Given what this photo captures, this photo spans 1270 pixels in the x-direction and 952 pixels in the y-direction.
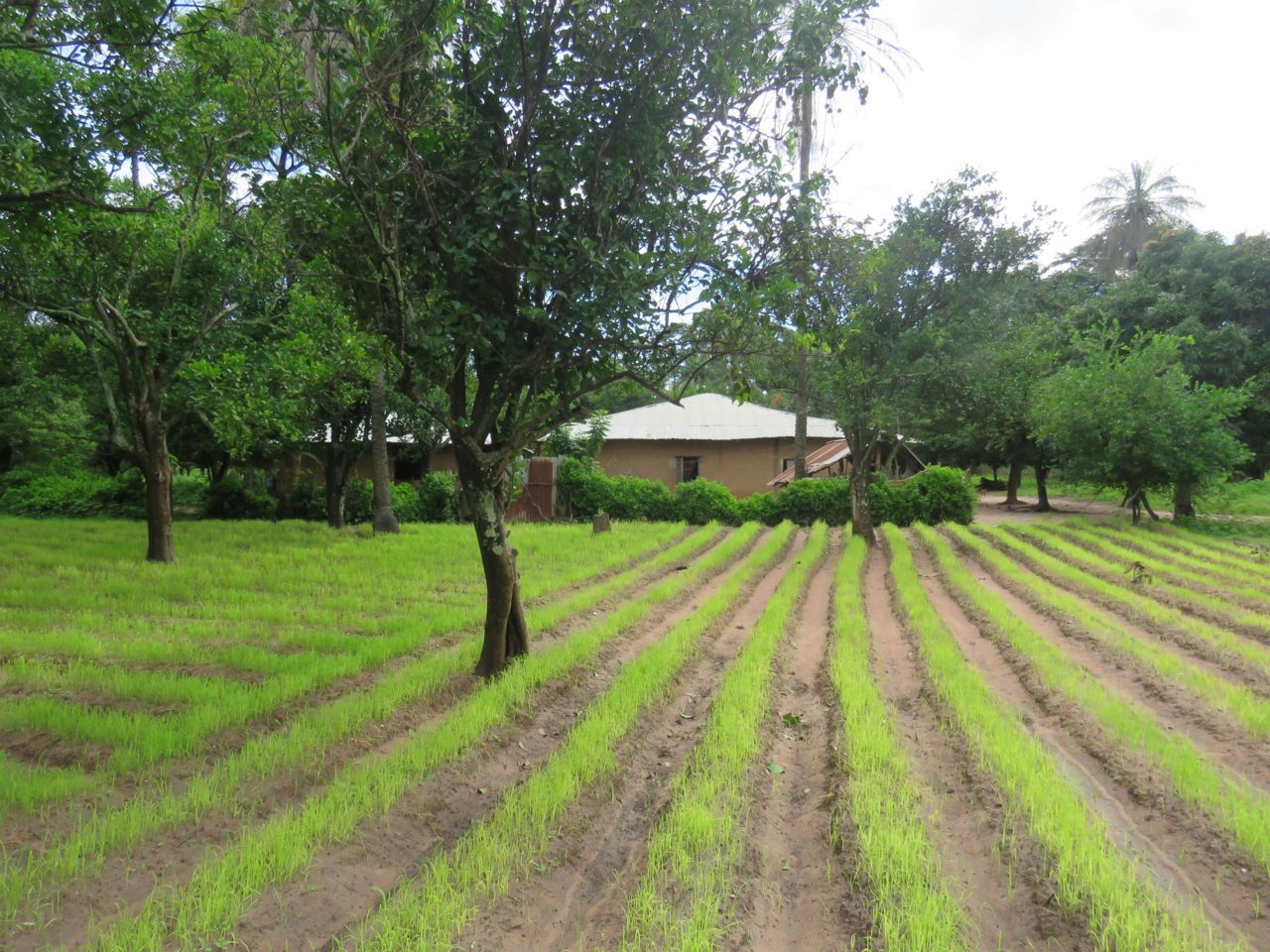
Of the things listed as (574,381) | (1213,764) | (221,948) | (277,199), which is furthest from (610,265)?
(1213,764)

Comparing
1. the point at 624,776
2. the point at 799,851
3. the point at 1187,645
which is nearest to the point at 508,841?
the point at 624,776

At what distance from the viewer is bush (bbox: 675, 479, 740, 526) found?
76.0 ft

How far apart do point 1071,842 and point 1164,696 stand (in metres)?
3.96

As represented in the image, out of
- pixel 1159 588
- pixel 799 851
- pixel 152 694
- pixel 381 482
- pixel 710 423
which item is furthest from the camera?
pixel 710 423

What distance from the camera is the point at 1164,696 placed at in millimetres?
6781

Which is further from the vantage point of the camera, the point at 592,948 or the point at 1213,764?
the point at 1213,764

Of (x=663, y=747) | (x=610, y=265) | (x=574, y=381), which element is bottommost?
(x=663, y=747)

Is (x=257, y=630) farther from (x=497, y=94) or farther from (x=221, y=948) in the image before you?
(x=497, y=94)

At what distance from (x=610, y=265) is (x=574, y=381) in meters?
1.38

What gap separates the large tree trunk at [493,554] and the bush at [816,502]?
1671cm

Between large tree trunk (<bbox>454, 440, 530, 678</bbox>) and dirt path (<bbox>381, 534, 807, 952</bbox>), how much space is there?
5.68 ft

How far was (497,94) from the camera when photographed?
5973mm

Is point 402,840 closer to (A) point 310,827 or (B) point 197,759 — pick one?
(A) point 310,827

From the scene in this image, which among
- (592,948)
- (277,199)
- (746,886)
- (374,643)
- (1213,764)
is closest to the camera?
(592,948)
